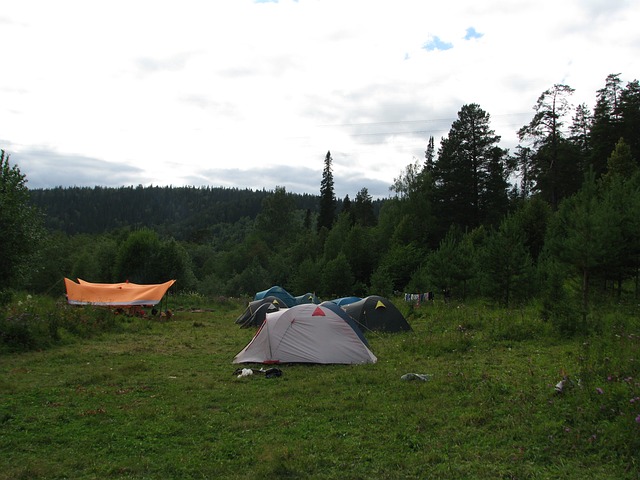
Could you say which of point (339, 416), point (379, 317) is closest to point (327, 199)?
point (379, 317)

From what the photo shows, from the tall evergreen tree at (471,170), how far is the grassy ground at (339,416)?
3173 cm

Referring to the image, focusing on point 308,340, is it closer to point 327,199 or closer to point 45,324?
point 45,324

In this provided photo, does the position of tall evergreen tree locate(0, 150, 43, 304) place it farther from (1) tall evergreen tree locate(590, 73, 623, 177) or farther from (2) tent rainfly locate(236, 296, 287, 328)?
(1) tall evergreen tree locate(590, 73, 623, 177)

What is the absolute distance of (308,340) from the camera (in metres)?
11.6

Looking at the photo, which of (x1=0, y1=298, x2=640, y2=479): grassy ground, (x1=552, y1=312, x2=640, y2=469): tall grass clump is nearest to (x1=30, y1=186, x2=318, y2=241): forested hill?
(x1=0, y1=298, x2=640, y2=479): grassy ground

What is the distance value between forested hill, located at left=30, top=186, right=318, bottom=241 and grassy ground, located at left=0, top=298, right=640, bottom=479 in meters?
132

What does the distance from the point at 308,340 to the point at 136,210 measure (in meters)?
186

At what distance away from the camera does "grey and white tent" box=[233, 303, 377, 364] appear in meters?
11.4

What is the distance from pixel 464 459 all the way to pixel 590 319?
8.79m

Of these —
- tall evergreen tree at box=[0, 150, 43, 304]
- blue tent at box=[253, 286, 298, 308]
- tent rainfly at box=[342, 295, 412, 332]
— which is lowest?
blue tent at box=[253, 286, 298, 308]

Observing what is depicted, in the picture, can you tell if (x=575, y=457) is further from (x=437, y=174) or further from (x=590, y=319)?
(x=437, y=174)

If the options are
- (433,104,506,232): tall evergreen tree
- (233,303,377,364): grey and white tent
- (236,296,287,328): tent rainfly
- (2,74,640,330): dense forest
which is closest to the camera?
(233,303,377,364): grey and white tent

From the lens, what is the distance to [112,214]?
177000mm

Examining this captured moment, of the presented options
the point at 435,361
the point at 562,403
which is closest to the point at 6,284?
the point at 435,361
